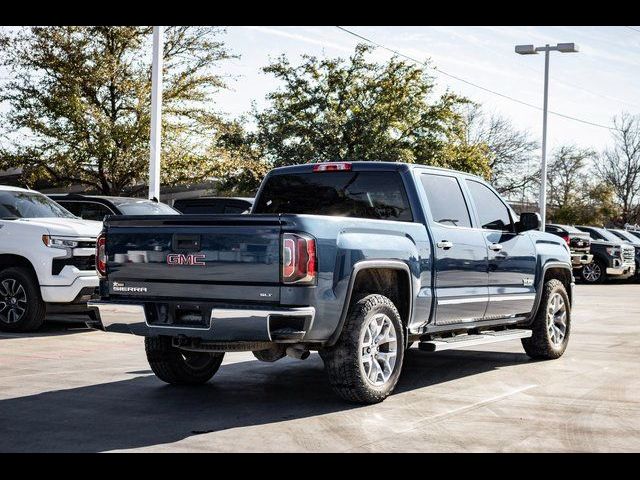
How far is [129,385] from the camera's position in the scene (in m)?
8.09

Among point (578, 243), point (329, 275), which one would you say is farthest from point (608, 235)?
point (329, 275)

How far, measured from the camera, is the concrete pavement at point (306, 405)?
19.2 feet

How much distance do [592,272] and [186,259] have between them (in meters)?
23.6

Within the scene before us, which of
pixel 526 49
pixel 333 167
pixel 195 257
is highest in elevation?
pixel 526 49

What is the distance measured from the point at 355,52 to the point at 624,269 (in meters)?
16.3

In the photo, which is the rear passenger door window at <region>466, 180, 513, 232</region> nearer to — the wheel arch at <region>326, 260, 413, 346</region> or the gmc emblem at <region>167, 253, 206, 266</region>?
the wheel arch at <region>326, 260, 413, 346</region>

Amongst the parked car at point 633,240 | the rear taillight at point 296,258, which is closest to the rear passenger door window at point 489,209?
the rear taillight at point 296,258

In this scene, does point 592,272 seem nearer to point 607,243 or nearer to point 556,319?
point 607,243

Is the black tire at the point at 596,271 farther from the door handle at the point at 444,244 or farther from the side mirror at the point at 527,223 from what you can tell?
the door handle at the point at 444,244

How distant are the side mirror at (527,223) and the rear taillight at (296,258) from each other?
3603 millimetres

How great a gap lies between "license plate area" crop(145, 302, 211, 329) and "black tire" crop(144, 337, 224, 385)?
752 millimetres

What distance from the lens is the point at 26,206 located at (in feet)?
40.8
